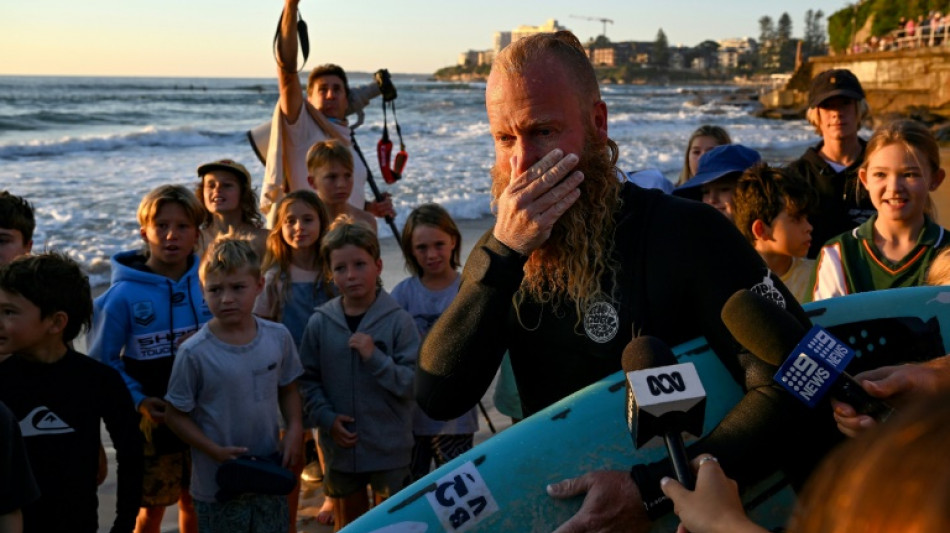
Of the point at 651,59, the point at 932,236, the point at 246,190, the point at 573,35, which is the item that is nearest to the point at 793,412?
the point at 573,35

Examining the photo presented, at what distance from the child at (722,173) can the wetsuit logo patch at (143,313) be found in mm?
2731

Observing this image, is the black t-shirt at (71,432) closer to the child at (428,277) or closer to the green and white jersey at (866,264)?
the child at (428,277)

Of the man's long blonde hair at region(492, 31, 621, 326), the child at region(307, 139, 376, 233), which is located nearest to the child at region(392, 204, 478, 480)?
the child at region(307, 139, 376, 233)

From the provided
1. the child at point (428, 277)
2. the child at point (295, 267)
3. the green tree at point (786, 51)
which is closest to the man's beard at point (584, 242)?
the child at point (428, 277)

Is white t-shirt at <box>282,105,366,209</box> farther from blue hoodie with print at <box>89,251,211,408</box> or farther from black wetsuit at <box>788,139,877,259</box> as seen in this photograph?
black wetsuit at <box>788,139,877,259</box>

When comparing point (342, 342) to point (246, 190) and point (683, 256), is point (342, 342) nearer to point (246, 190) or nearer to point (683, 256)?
point (246, 190)

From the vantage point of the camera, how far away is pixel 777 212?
395 cm

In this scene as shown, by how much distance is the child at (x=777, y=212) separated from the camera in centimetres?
396

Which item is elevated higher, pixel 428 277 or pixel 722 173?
pixel 722 173

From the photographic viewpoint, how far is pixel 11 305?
10.3ft

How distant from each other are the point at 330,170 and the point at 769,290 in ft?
11.5

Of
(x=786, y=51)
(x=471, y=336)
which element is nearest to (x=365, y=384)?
(x=471, y=336)

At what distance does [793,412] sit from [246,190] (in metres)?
3.78

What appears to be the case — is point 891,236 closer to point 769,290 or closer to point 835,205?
point 835,205
